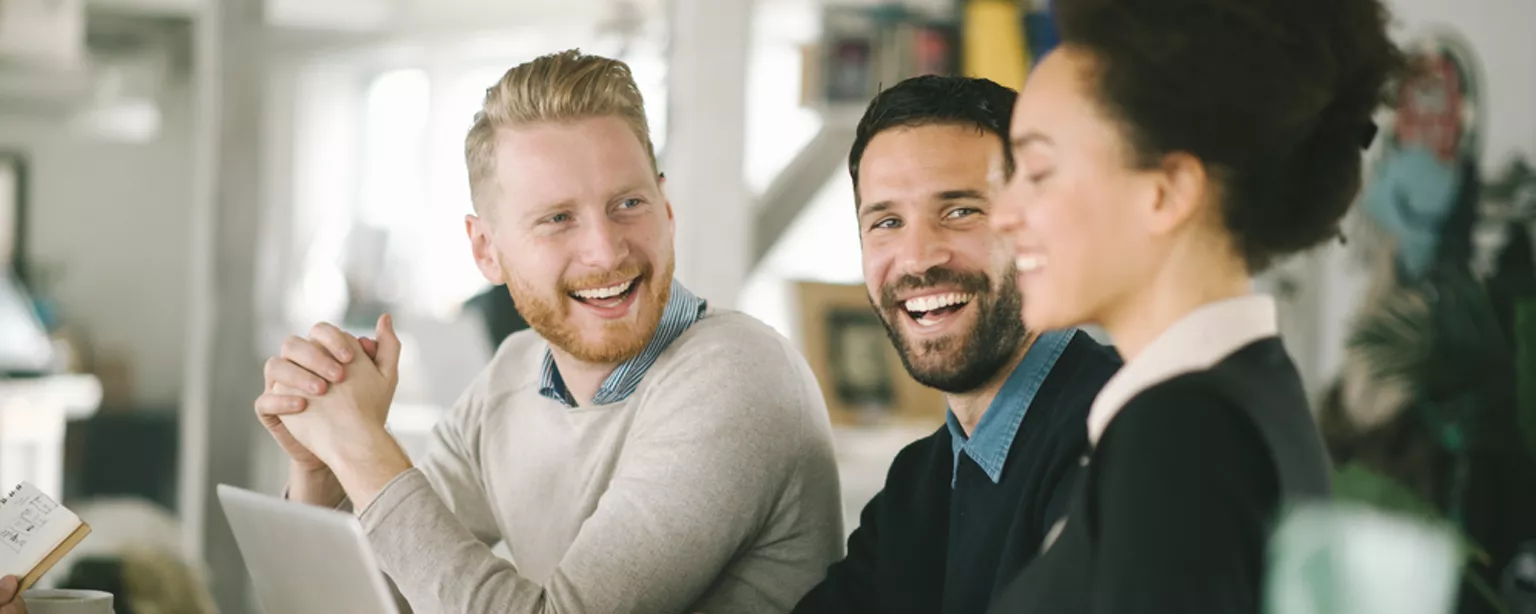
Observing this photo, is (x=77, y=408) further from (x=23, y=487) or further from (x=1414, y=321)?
(x=1414, y=321)

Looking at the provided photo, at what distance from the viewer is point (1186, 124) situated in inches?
31.3

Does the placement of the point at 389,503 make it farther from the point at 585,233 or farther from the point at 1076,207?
the point at 1076,207

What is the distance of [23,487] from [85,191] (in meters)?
2.87

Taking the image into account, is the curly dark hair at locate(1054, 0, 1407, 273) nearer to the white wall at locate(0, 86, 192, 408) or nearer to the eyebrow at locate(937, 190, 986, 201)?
the eyebrow at locate(937, 190, 986, 201)

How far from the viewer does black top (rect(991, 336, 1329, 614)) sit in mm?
727

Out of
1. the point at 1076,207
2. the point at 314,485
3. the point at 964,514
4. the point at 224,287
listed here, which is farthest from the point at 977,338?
the point at 224,287

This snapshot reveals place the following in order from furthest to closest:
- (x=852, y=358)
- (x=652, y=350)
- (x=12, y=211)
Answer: (x=12, y=211), (x=852, y=358), (x=652, y=350)

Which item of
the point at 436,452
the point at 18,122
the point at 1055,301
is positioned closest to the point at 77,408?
the point at 18,122

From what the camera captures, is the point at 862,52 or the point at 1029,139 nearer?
the point at 1029,139

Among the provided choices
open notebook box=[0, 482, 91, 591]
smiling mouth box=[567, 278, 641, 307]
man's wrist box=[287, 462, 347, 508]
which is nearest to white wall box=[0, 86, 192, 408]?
man's wrist box=[287, 462, 347, 508]

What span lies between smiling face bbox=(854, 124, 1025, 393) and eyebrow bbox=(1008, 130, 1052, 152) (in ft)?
1.05

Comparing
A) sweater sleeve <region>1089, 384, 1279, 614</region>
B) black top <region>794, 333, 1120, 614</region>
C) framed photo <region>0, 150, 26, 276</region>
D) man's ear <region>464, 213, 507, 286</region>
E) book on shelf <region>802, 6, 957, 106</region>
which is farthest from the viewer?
framed photo <region>0, 150, 26, 276</region>

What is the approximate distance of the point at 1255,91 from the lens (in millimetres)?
786

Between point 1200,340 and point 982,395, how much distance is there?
1.40 ft
